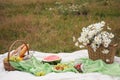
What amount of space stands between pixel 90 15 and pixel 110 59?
436 cm

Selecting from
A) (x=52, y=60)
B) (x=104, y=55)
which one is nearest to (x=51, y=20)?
(x=52, y=60)

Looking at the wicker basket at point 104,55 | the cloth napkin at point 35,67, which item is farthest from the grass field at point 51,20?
the cloth napkin at point 35,67

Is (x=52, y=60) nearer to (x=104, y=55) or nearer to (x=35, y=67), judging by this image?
(x=35, y=67)

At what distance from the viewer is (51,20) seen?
815 centimetres

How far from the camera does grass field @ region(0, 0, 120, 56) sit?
6.58 metres

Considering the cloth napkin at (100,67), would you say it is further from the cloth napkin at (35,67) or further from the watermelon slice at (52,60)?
the watermelon slice at (52,60)

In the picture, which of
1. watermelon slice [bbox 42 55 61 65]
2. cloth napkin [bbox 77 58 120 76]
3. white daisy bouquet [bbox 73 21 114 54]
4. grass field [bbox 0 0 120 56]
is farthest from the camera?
grass field [bbox 0 0 120 56]

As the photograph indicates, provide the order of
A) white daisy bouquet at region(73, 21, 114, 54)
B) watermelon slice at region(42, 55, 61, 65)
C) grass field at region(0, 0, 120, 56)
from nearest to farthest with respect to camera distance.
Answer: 1. white daisy bouquet at region(73, 21, 114, 54)
2. watermelon slice at region(42, 55, 61, 65)
3. grass field at region(0, 0, 120, 56)

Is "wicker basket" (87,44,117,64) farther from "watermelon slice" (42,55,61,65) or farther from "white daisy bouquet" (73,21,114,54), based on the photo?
"watermelon slice" (42,55,61,65)

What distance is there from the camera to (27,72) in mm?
3979

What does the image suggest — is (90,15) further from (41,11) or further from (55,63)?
(55,63)

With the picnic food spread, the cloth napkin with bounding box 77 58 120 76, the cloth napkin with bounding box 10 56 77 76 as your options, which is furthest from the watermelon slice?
the cloth napkin with bounding box 77 58 120 76

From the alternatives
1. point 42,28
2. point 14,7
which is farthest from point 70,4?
point 42,28

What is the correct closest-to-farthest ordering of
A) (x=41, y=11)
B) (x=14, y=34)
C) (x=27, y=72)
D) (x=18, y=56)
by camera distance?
1. (x=27, y=72)
2. (x=18, y=56)
3. (x=14, y=34)
4. (x=41, y=11)
